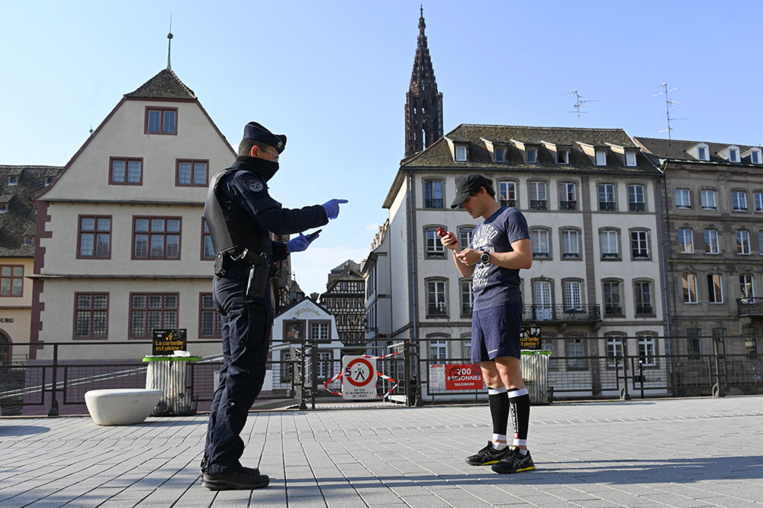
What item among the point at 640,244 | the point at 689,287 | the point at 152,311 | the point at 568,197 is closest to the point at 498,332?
the point at 152,311

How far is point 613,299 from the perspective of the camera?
4503 centimetres

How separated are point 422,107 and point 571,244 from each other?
128ft

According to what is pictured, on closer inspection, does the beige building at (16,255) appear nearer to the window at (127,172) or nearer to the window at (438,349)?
the window at (127,172)

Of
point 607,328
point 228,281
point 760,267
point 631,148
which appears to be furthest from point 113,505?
point 760,267

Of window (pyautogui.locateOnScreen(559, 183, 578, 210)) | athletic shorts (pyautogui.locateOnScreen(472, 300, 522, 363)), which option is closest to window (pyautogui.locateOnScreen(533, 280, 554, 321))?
window (pyautogui.locateOnScreen(559, 183, 578, 210))

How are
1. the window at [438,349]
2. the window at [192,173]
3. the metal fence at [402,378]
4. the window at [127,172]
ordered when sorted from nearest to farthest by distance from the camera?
1. the metal fence at [402,378]
2. the window at [127,172]
3. the window at [192,173]
4. the window at [438,349]

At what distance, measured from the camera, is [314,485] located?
4.29m

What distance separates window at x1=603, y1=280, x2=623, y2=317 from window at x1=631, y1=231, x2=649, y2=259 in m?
2.37

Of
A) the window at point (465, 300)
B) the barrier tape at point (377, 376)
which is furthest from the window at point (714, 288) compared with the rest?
the barrier tape at point (377, 376)

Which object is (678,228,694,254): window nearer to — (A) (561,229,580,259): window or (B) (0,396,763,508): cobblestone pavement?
(A) (561,229,580,259): window

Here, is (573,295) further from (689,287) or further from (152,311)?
(152,311)

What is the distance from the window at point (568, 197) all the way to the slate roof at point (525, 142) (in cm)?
115

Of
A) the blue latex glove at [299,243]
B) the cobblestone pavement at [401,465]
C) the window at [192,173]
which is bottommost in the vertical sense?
the cobblestone pavement at [401,465]

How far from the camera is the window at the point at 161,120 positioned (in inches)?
1304
